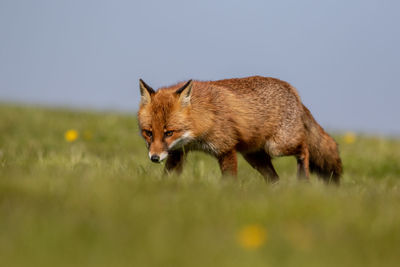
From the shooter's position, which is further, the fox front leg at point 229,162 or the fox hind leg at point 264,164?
the fox hind leg at point 264,164

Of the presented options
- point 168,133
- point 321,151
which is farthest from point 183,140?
point 321,151

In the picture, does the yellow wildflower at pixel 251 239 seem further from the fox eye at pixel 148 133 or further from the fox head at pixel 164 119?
the fox eye at pixel 148 133

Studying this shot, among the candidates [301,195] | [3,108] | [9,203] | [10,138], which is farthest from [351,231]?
[3,108]

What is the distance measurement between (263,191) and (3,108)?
12.4 m

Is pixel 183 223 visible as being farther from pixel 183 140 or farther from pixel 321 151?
pixel 321 151

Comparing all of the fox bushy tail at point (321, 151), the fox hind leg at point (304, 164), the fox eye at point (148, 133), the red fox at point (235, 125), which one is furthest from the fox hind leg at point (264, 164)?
the fox eye at point (148, 133)

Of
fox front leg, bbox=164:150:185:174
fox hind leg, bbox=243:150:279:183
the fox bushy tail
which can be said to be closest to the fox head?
fox front leg, bbox=164:150:185:174

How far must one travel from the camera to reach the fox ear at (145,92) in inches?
236

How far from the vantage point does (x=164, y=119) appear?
5.71 metres

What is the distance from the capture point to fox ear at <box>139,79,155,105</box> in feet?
19.7

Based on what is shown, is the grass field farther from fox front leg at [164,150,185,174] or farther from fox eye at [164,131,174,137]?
fox front leg at [164,150,185,174]

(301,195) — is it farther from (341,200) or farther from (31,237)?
(31,237)

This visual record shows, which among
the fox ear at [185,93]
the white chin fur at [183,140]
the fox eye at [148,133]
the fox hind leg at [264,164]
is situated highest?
the fox ear at [185,93]

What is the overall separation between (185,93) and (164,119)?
465mm
